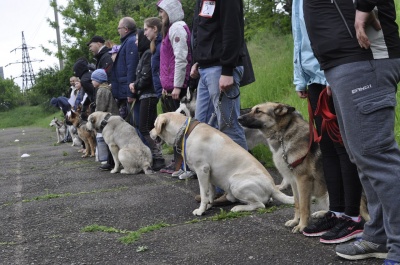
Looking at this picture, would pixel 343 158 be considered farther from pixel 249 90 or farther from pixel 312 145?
pixel 249 90

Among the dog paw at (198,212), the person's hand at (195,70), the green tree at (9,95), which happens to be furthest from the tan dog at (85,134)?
the green tree at (9,95)

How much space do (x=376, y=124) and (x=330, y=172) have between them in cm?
117

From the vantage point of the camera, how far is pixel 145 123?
8.66 m

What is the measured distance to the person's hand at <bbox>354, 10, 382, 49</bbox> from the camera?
2.79 m

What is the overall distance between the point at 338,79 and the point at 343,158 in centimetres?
95

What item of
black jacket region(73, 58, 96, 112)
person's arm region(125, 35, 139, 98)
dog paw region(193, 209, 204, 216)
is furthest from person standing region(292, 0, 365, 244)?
black jacket region(73, 58, 96, 112)

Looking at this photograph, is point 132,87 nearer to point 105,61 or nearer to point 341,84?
point 105,61

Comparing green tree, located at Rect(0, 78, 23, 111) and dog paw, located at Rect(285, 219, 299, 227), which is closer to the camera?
dog paw, located at Rect(285, 219, 299, 227)

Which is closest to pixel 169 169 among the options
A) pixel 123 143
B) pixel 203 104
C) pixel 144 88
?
pixel 123 143

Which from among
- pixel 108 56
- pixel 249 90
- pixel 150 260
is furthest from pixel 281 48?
pixel 150 260

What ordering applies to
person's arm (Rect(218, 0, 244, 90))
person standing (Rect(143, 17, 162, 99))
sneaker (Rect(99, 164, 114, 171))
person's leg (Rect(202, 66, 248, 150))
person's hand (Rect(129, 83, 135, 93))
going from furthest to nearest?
sneaker (Rect(99, 164, 114, 171)) → person's hand (Rect(129, 83, 135, 93)) → person standing (Rect(143, 17, 162, 99)) → person's leg (Rect(202, 66, 248, 150)) → person's arm (Rect(218, 0, 244, 90))

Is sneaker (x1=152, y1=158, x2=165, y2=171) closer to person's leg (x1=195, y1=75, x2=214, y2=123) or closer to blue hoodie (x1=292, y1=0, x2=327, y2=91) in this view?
person's leg (x1=195, y1=75, x2=214, y2=123)

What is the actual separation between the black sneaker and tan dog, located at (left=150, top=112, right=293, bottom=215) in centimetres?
117

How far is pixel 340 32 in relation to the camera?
302 cm
